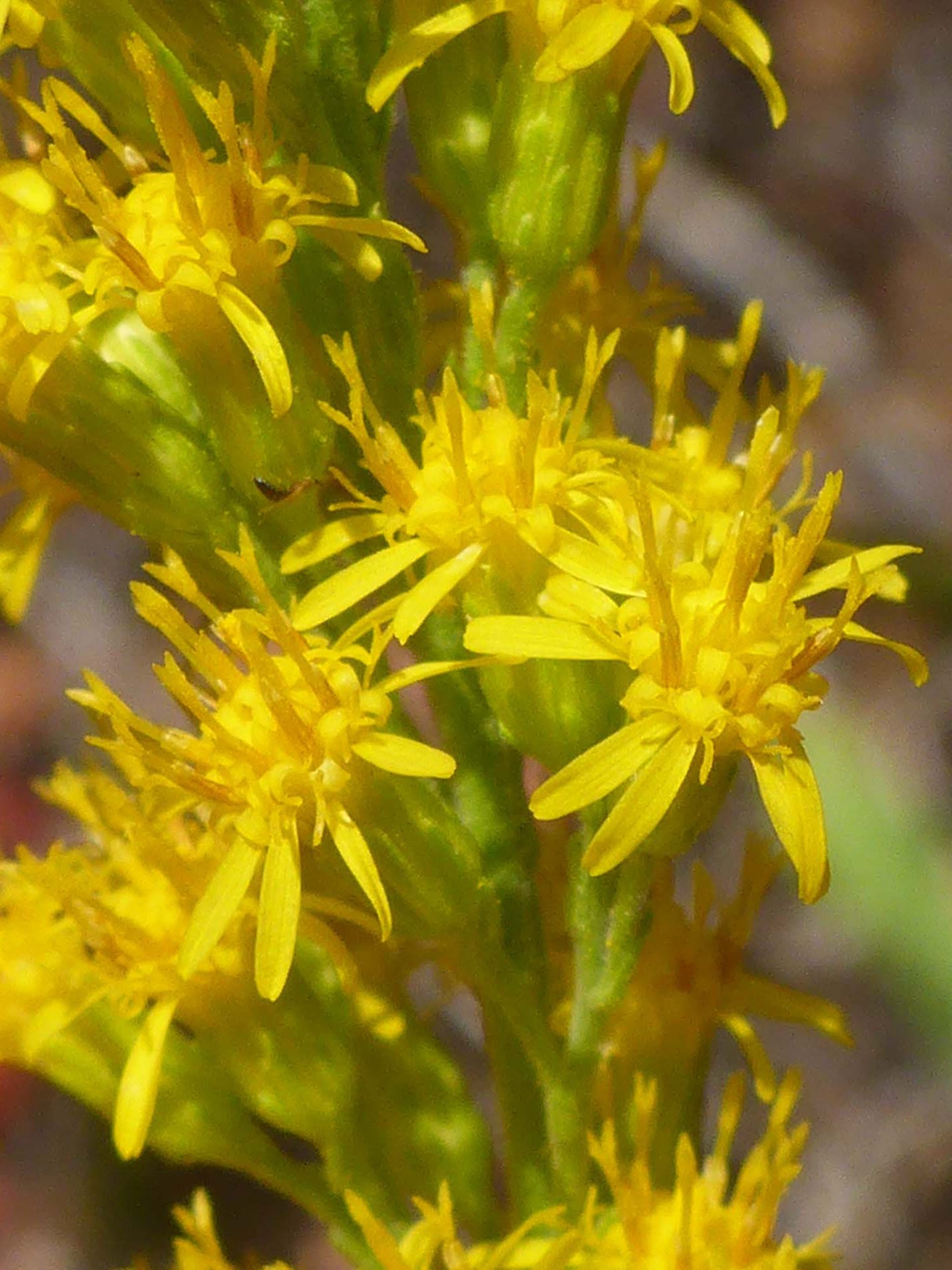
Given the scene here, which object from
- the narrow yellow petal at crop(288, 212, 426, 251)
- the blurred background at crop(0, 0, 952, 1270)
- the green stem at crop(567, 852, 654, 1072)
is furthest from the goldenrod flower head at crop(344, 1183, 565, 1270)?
the blurred background at crop(0, 0, 952, 1270)

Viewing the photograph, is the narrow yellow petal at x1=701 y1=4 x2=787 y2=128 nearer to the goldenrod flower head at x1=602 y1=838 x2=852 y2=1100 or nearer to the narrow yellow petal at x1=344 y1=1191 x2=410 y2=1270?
the goldenrod flower head at x1=602 y1=838 x2=852 y2=1100

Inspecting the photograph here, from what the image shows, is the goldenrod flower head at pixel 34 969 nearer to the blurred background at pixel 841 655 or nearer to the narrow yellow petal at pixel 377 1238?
the narrow yellow petal at pixel 377 1238

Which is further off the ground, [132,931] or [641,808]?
[641,808]

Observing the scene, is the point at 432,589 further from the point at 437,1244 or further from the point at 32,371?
the point at 437,1244

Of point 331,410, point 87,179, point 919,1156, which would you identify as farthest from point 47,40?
point 919,1156

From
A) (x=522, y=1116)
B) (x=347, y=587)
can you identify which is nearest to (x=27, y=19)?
(x=347, y=587)

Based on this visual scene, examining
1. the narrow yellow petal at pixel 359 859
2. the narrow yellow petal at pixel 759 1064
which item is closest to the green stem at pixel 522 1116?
the narrow yellow petal at pixel 759 1064
